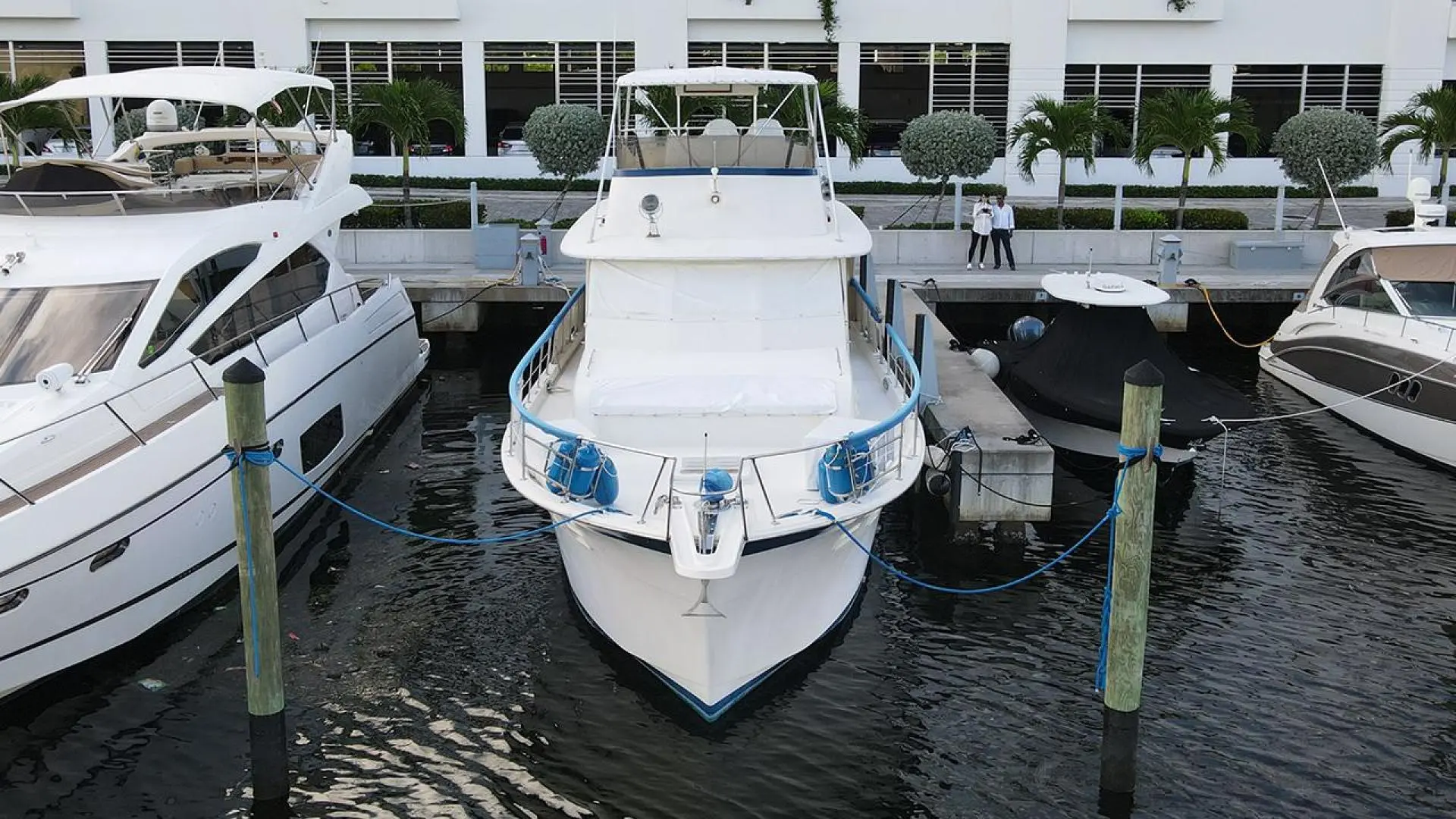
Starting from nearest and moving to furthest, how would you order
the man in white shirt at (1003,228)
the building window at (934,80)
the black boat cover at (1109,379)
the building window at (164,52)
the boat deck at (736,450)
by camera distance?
the boat deck at (736,450) < the black boat cover at (1109,379) < the man in white shirt at (1003,228) < the building window at (164,52) < the building window at (934,80)

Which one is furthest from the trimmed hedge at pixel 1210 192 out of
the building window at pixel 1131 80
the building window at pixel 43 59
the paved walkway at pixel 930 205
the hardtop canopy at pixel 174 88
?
the building window at pixel 43 59

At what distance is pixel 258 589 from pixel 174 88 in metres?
7.73

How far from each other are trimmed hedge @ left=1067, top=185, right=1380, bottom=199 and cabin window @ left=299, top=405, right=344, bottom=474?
22.1 metres

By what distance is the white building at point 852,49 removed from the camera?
109 feet

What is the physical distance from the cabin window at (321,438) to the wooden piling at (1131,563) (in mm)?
8204

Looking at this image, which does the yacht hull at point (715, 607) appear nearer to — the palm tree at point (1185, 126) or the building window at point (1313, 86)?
the palm tree at point (1185, 126)

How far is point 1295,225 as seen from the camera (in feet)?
88.3

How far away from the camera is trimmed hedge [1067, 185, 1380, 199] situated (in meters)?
32.2

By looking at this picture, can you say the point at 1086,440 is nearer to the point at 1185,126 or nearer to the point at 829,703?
the point at 829,703

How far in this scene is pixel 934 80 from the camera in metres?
34.4

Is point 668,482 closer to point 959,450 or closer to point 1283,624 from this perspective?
point 959,450

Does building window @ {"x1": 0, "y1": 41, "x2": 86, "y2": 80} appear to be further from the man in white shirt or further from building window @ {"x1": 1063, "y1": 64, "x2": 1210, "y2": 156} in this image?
building window @ {"x1": 1063, "y1": 64, "x2": 1210, "y2": 156}

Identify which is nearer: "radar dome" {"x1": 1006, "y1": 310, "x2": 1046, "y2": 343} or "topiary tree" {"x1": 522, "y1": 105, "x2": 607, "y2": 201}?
"radar dome" {"x1": 1006, "y1": 310, "x2": 1046, "y2": 343}

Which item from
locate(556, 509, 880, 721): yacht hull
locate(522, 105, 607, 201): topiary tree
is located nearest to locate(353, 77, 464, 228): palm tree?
locate(522, 105, 607, 201): topiary tree
